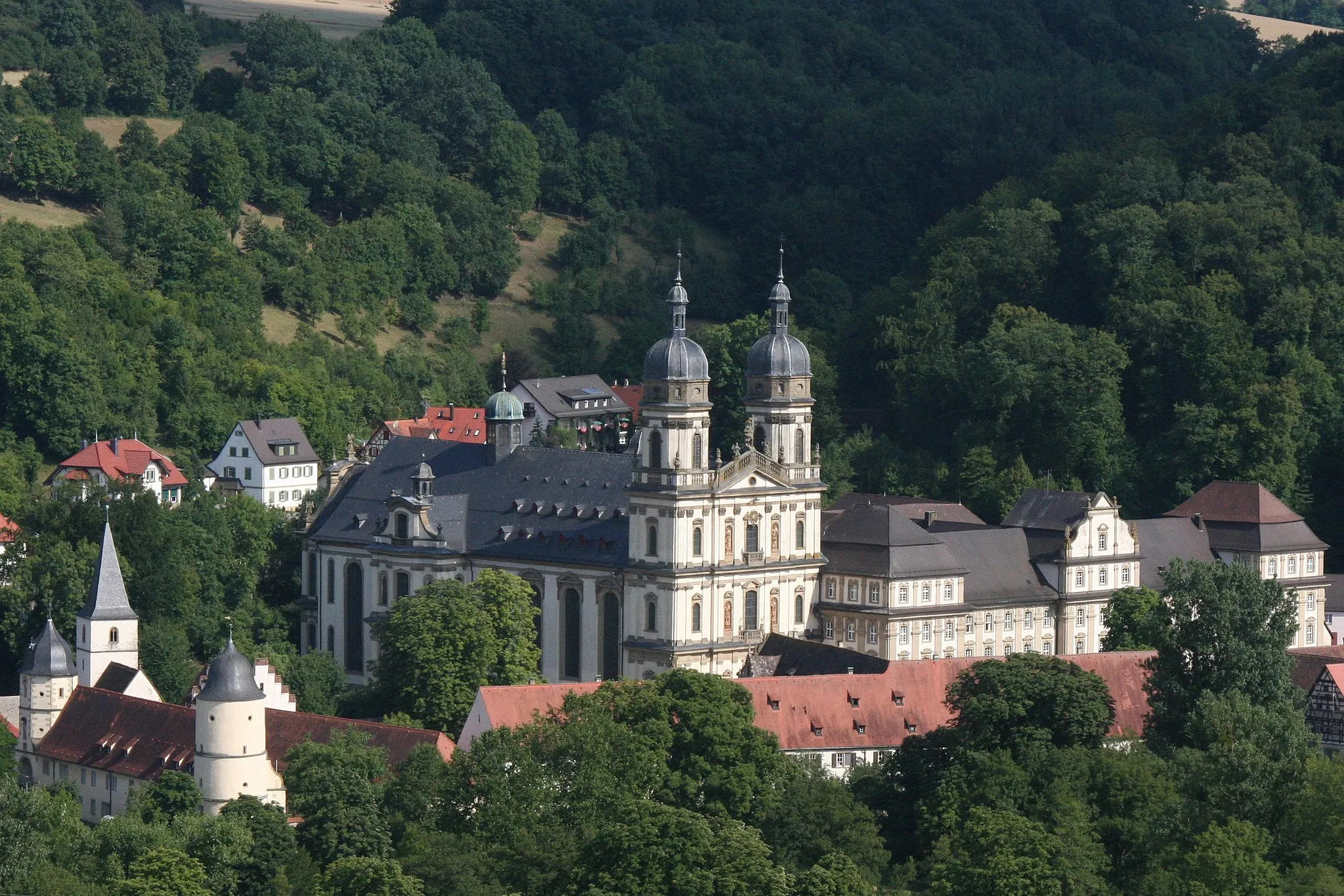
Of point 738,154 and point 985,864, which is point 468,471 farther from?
point 738,154

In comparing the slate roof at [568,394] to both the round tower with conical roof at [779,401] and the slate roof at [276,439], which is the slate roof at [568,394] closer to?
the slate roof at [276,439]

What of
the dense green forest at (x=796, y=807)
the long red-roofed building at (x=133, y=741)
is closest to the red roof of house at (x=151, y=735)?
the long red-roofed building at (x=133, y=741)

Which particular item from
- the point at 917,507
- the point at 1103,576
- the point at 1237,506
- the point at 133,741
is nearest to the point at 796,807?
the point at 133,741

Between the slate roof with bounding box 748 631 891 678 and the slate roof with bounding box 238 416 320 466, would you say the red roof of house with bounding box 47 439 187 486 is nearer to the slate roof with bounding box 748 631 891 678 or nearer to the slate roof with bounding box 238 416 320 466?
the slate roof with bounding box 238 416 320 466

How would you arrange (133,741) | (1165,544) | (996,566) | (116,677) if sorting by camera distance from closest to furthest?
1. (133,741)
2. (116,677)
3. (996,566)
4. (1165,544)

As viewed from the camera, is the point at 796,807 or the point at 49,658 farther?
the point at 49,658

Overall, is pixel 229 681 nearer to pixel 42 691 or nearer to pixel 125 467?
pixel 42 691

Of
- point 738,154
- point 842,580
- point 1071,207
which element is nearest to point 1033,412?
point 1071,207
